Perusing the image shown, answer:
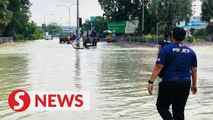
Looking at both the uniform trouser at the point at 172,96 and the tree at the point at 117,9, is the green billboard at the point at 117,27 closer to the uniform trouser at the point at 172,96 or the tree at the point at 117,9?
the tree at the point at 117,9

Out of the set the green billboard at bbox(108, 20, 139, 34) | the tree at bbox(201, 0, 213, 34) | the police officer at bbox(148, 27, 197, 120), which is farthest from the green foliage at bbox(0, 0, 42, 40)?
the police officer at bbox(148, 27, 197, 120)

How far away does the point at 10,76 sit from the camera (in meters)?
16.8

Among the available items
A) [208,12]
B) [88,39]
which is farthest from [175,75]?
[208,12]

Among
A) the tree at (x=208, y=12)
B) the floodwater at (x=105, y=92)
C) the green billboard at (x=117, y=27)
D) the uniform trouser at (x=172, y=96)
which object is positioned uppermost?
the tree at (x=208, y=12)

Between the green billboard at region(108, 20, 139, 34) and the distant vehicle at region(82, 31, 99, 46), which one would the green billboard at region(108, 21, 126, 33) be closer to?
the green billboard at region(108, 20, 139, 34)

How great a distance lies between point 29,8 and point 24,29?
8.92m

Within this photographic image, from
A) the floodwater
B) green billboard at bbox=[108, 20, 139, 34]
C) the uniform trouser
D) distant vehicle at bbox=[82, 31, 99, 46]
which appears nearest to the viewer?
the uniform trouser

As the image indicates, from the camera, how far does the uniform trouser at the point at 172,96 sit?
6.61 meters

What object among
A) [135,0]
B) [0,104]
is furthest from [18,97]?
[135,0]

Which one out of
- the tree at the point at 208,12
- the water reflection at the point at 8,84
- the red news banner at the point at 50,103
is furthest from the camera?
the tree at the point at 208,12

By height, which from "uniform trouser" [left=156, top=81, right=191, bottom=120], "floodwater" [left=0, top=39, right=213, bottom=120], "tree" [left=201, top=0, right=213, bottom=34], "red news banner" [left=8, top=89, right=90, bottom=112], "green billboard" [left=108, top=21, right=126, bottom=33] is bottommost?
"floodwater" [left=0, top=39, right=213, bottom=120]

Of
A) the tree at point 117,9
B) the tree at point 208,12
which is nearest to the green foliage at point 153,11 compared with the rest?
the tree at point 117,9

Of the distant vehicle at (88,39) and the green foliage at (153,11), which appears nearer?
the distant vehicle at (88,39)

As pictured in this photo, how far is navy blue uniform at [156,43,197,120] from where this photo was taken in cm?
661
